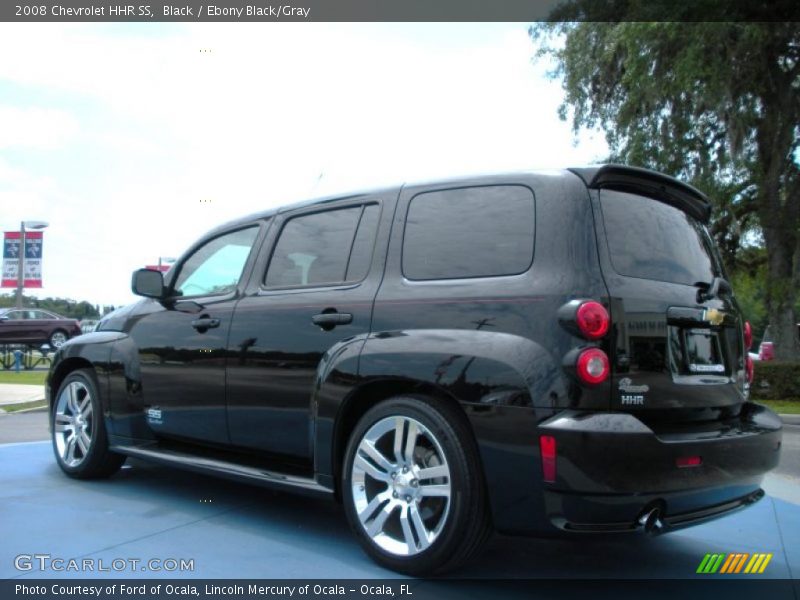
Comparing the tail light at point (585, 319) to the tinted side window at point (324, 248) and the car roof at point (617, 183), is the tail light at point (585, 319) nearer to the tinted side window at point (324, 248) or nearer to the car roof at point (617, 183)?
the car roof at point (617, 183)

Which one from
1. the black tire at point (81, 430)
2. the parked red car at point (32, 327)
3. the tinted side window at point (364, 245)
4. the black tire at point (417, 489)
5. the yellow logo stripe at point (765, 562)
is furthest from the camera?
the parked red car at point (32, 327)

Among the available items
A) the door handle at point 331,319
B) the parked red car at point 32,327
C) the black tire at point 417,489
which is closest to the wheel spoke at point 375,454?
the black tire at point 417,489

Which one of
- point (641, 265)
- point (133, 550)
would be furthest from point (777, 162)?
point (133, 550)

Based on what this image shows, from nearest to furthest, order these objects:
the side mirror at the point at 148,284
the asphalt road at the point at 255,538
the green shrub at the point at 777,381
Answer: the asphalt road at the point at 255,538 < the side mirror at the point at 148,284 < the green shrub at the point at 777,381

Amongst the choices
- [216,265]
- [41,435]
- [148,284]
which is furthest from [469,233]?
[41,435]

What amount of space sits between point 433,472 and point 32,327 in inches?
1114

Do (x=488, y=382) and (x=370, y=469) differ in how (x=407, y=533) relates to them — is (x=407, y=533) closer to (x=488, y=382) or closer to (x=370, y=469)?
(x=370, y=469)

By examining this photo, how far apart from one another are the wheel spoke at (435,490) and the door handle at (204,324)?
1.77m

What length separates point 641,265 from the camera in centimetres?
339

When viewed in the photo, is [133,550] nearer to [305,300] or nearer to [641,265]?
[305,300]

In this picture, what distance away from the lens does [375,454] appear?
3445 mm

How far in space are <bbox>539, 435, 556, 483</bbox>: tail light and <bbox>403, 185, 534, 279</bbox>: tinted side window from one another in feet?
2.46

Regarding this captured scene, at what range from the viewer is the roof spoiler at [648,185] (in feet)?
11.1

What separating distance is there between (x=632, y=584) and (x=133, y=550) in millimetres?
2326
